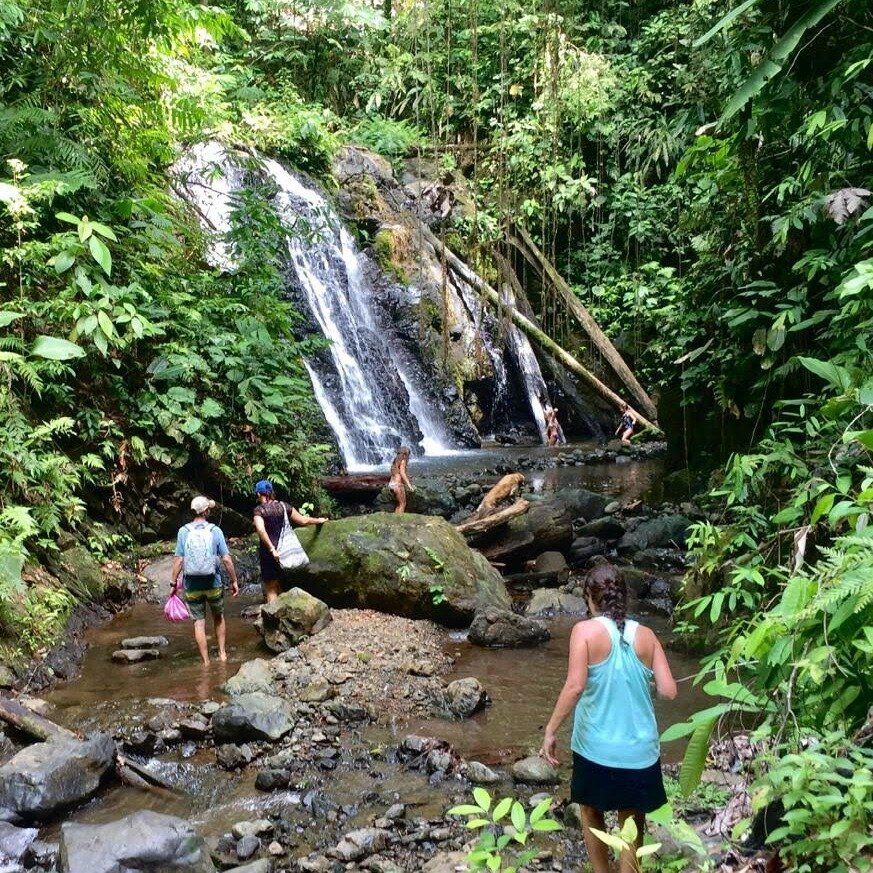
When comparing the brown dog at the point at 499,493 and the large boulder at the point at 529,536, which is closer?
the large boulder at the point at 529,536

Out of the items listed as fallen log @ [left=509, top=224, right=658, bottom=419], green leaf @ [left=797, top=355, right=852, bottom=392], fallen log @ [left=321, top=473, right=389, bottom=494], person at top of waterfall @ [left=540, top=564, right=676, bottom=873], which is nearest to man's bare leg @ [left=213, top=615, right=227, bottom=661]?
person at top of waterfall @ [left=540, top=564, right=676, bottom=873]

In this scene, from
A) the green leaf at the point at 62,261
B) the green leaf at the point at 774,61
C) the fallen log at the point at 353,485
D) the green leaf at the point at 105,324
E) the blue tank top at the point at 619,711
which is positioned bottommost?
the fallen log at the point at 353,485

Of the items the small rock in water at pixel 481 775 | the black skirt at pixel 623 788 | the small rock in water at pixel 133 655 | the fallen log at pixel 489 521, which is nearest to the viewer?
the black skirt at pixel 623 788

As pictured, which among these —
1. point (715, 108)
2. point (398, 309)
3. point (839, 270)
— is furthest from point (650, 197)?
point (839, 270)

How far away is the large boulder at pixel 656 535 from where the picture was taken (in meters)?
10.7

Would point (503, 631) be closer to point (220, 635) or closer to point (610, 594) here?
point (220, 635)

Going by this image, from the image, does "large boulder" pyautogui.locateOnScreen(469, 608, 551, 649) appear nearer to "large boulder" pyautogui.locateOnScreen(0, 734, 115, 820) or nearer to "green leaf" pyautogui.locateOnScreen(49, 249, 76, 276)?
"large boulder" pyautogui.locateOnScreen(0, 734, 115, 820)

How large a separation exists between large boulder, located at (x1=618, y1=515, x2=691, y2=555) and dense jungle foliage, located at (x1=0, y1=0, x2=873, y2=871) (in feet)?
3.43

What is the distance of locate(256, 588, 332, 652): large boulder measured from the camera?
712cm

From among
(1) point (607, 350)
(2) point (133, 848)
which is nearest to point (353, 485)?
(2) point (133, 848)

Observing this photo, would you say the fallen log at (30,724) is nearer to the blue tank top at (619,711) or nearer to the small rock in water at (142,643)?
the small rock in water at (142,643)

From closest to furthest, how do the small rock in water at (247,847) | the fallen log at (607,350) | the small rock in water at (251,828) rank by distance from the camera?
1. the small rock in water at (247,847)
2. the small rock in water at (251,828)
3. the fallen log at (607,350)

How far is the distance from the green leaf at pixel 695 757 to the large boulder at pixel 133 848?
8.11 feet

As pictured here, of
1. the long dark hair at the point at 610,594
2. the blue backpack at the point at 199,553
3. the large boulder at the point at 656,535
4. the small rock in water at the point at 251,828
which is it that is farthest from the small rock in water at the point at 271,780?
the large boulder at the point at 656,535
